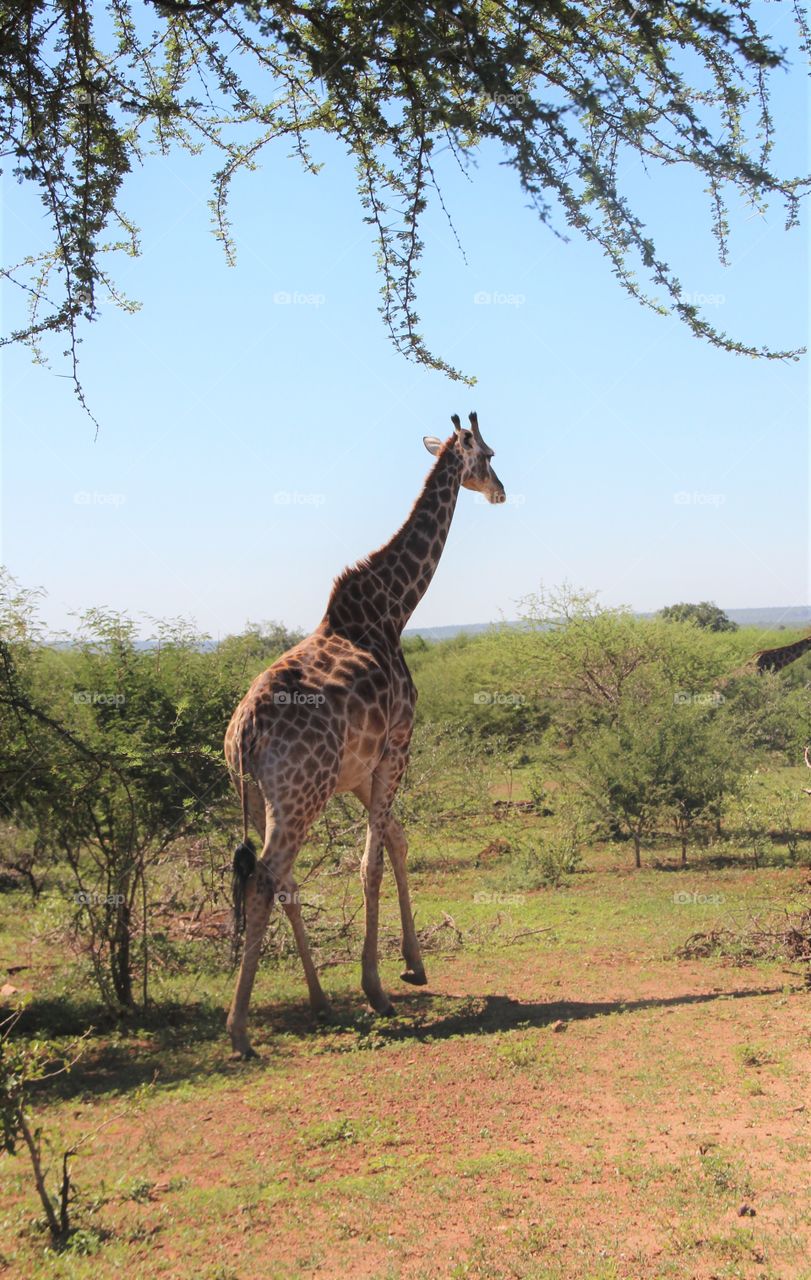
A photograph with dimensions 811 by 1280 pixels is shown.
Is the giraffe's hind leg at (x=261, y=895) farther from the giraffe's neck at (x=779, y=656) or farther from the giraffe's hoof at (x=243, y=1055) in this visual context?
the giraffe's neck at (x=779, y=656)

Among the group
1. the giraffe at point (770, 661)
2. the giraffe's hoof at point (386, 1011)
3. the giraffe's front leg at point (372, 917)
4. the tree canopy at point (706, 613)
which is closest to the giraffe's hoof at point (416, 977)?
the giraffe's front leg at point (372, 917)

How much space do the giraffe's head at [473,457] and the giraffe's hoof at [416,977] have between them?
3.74m

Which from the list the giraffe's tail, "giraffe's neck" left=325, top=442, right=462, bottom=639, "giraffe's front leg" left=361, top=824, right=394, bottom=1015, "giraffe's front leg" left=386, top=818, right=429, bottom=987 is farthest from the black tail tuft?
"giraffe's neck" left=325, top=442, right=462, bottom=639

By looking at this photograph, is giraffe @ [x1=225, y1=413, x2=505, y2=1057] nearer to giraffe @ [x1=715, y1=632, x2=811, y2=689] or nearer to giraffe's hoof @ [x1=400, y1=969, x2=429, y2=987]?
giraffe's hoof @ [x1=400, y1=969, x2=429, y2=987]

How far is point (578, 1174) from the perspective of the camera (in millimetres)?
4781

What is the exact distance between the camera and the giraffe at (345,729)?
7.11m

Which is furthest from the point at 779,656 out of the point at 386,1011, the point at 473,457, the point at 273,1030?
the point at 273,1030

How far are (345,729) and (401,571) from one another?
60.6 inches

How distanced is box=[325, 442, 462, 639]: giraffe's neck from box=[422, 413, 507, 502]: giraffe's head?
0.06 metres

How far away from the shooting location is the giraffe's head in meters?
8.80

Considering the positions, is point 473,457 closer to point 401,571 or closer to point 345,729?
point 401,571

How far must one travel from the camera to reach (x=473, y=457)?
8.83 m

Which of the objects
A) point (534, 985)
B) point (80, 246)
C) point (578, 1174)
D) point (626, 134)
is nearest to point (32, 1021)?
point (534, 985)

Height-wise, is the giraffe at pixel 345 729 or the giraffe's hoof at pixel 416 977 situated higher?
the giraffe at pixel 345 729
